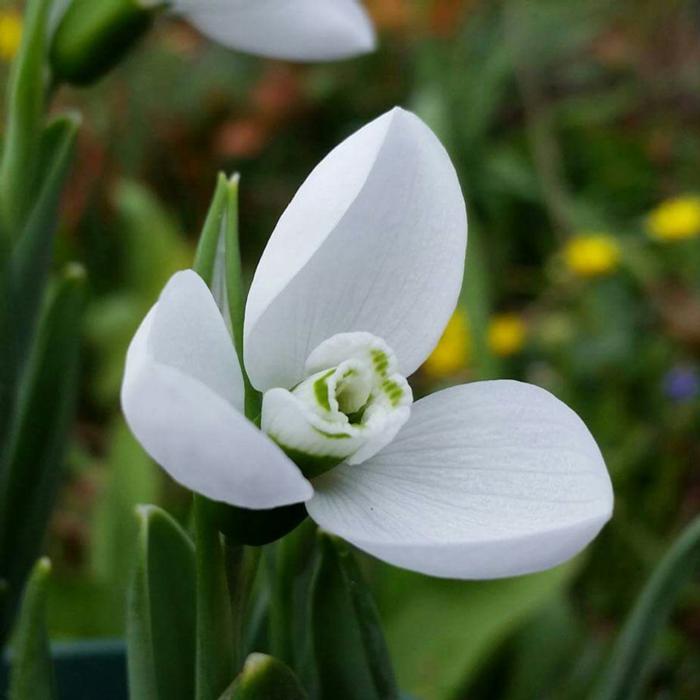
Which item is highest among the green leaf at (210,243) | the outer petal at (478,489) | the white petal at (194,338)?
the green leaf at (210,243)

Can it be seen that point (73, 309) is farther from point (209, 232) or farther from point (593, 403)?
point (593, 403)

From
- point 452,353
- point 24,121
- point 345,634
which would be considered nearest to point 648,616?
point 345,634

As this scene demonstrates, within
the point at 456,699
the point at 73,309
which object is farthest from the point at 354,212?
the point at 456,699

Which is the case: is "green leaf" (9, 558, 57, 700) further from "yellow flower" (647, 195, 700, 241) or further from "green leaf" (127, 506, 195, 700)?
"yellow flower" (647, 195, 700, 241)

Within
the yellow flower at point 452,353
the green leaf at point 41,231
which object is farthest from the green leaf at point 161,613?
the yellow flower at point 452,353

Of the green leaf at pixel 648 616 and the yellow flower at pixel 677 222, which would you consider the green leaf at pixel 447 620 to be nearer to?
the green leaf at pixel 648 616

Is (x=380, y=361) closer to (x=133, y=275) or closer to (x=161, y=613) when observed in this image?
(x=161, y=613)
